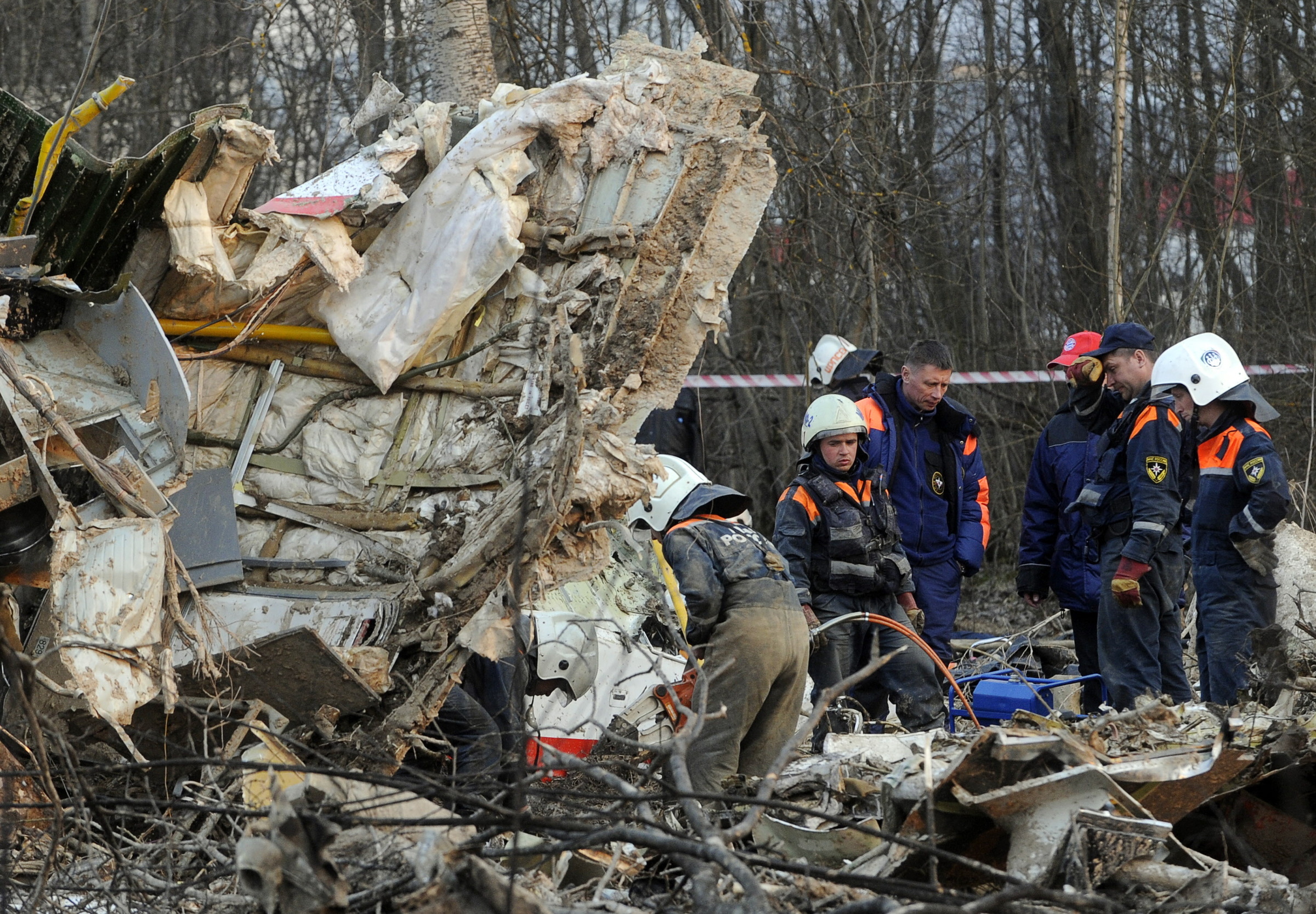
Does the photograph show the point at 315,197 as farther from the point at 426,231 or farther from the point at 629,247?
the point at 629,247

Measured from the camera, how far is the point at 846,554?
5.85 metres

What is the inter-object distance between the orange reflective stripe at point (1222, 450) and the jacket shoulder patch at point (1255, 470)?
→ 0.09 meters

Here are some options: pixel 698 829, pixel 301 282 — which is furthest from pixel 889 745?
pixel 301 282

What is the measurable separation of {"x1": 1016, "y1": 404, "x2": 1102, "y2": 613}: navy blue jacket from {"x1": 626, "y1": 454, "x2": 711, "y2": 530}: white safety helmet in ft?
7.14

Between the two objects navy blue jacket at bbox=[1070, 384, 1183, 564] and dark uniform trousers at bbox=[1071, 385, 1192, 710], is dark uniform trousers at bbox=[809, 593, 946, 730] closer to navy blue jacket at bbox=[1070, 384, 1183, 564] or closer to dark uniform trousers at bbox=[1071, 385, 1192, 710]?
dark uniform trousers at bbox=[1071, 385, 1192, 710]

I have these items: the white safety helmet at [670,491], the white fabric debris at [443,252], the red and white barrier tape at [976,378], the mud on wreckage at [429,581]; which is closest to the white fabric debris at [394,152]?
the mud on wreckage at [429,581]

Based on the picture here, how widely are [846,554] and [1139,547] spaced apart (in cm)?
133

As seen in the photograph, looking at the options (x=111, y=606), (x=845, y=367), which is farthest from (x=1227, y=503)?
(x=111, y=606)

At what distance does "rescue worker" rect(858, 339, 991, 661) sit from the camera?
646 cm

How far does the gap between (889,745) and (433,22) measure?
569 centimetres

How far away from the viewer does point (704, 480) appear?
216 inches

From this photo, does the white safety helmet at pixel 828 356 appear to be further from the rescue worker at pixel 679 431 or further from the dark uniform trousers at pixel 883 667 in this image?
the dark uniform trousers at pixel 883 667

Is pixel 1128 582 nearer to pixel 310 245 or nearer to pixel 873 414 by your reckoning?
pixel 873 414

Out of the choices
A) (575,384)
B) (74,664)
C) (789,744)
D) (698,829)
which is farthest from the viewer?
(575,384)
